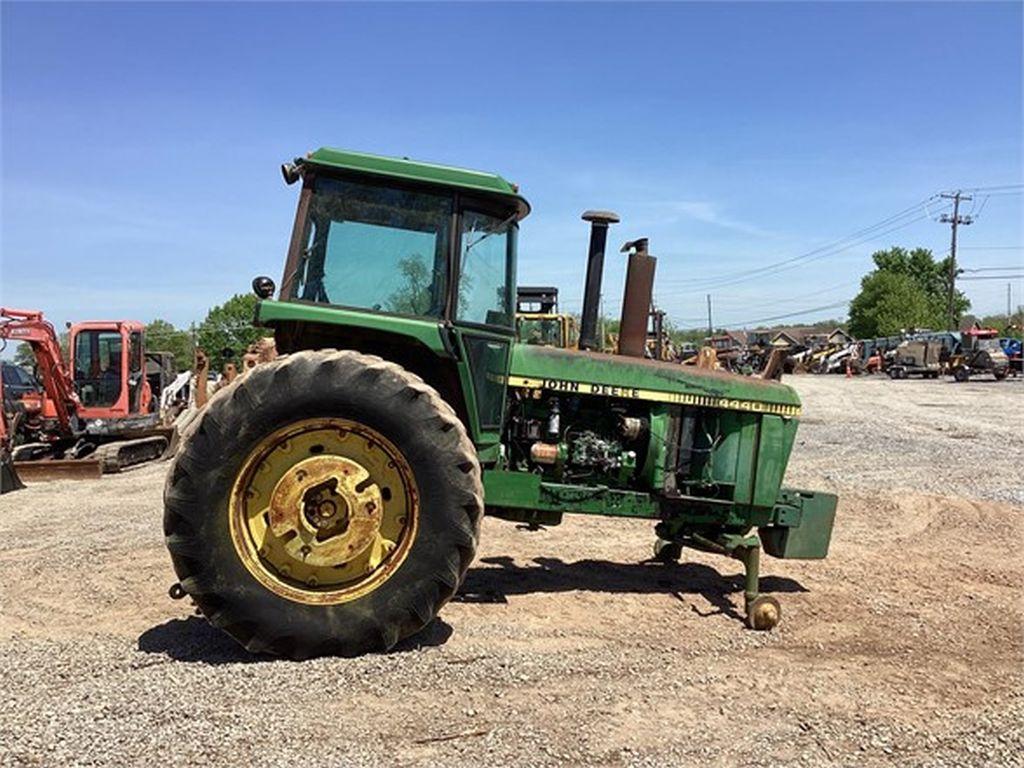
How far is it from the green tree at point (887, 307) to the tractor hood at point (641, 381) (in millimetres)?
76177

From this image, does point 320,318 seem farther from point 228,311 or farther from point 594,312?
point 228,311

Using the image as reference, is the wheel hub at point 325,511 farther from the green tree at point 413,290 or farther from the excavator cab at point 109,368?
the excavator cab at point 109,368

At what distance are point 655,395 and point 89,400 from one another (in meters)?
13.5

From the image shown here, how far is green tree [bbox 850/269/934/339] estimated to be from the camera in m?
76.3

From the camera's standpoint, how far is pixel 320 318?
14.4 feet

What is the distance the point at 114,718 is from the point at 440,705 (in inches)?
52.7

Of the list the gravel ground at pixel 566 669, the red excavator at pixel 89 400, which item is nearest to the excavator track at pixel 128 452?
the red excavator at pixel 89 400

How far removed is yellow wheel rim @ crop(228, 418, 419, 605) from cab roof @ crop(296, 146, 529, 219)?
1.45 metres

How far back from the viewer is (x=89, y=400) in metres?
15.3

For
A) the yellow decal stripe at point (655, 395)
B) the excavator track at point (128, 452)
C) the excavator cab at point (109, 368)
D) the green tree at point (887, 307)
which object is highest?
the green tree at point (887, 307)

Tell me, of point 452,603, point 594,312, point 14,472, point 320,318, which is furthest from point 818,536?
point 14,472

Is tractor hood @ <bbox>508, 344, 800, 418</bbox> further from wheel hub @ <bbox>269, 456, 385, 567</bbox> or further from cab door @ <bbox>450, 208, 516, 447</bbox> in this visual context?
wheel hub @ <bbox>269, 456, 385, 567</bbox>

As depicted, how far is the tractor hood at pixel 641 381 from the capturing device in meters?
5.11

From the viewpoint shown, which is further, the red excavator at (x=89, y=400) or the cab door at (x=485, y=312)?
the red excavator at (x=89, y=400)
